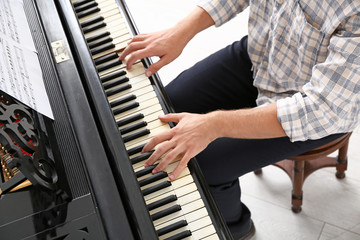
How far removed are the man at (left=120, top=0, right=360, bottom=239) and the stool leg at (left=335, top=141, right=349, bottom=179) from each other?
0.47 m

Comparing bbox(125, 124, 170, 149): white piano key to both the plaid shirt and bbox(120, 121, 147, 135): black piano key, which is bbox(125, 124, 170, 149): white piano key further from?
the plaid shirt

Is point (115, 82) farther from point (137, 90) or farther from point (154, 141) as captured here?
point (154, 141)

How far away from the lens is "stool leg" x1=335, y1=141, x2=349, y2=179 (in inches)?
80.4

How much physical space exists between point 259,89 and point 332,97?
1.31 ft

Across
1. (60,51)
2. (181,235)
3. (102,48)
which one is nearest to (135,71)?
(102,48)

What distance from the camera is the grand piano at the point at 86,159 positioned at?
1033 millimetres

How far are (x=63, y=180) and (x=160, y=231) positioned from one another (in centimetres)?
27

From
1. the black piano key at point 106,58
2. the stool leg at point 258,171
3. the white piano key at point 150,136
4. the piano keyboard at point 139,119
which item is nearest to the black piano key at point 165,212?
the piano keyboard at point 139,119

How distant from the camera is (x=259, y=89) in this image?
164 cm

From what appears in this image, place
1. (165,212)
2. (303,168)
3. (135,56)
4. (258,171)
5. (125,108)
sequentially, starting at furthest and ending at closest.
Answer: (258,171)
(303,168)
(135,56)
(125,108)
(165,212)

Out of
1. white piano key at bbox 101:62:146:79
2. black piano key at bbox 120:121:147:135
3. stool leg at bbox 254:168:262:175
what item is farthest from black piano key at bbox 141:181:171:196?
stool leg at bbox 254:168:262:175

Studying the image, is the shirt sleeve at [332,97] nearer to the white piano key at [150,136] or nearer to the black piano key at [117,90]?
the white piano key at [150,136]

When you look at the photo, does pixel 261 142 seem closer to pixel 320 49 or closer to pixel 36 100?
pixel 320 49

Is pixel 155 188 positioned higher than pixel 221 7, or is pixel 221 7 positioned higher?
pixel 221 7
